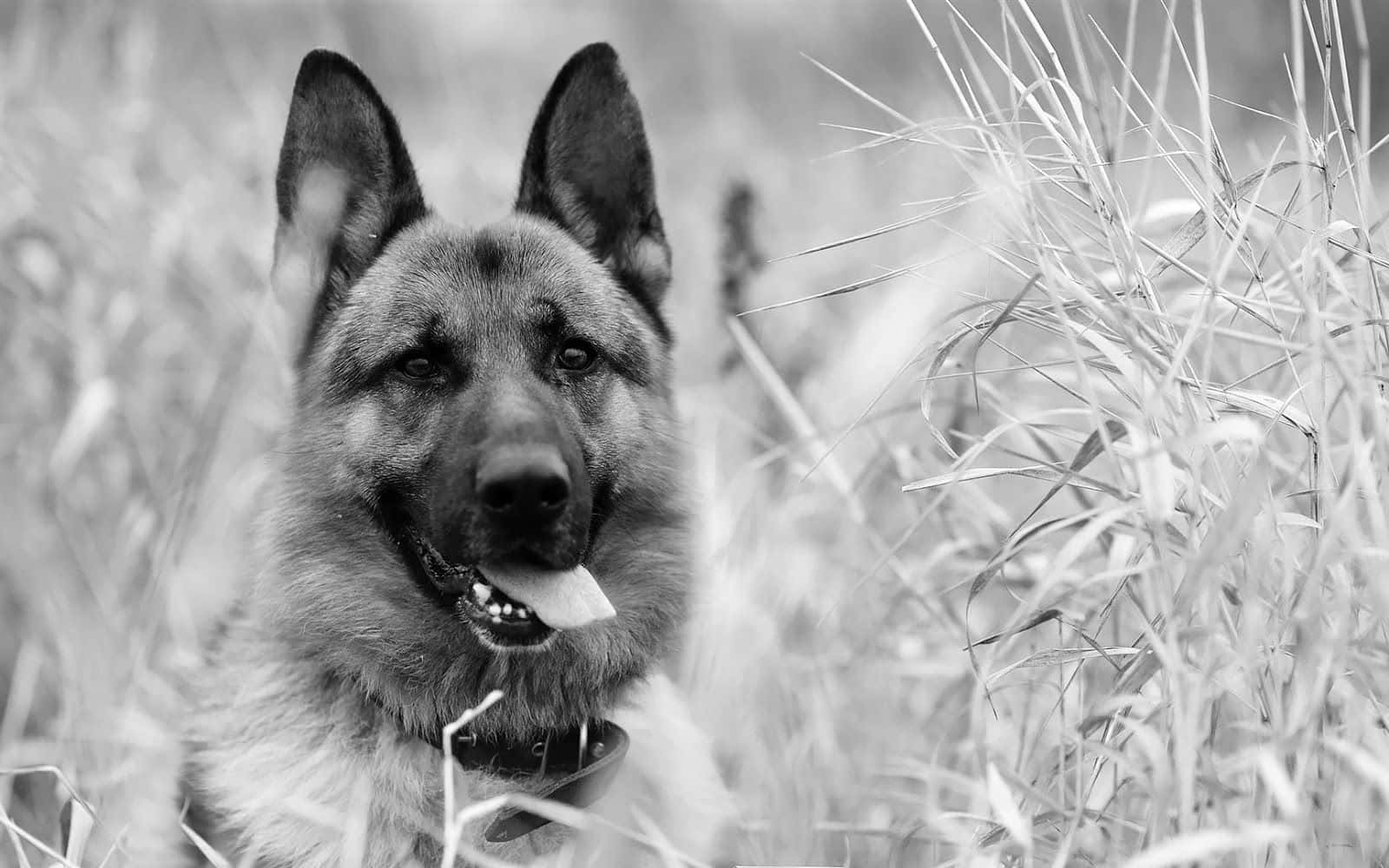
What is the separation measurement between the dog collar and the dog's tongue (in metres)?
0.34

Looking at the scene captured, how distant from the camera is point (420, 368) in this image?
10.4 feet

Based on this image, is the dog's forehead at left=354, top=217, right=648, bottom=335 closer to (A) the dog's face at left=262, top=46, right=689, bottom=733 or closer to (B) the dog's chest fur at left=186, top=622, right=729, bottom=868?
(A) the dog's face at left=262, top=46, right=689, bottom=733

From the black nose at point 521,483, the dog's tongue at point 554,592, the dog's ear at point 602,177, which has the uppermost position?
the dog's ear at point 602,177

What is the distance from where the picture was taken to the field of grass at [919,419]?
2.26m

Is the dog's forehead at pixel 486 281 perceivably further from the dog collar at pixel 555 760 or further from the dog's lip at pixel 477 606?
the dog collar at pixel 555 760

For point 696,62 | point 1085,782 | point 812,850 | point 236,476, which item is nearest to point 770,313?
point 236,476

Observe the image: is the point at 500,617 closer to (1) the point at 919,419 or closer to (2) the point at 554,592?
(2) the point at 554,592

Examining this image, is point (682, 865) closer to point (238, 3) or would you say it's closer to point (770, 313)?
point (770, 313)

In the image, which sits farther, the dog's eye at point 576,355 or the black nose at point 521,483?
the dog's eye at point 576,355

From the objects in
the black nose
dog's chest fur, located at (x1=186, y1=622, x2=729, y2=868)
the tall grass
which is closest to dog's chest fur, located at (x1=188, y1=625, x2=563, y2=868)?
dog's chest fur, located at (x1=186, y1=622, x2=729, y2=868)

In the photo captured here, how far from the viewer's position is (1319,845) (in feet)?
6.95

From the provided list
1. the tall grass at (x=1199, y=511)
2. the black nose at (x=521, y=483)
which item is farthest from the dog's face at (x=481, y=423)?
the tall grass at (x=1199, y=511)

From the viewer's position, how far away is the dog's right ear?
3211 millimetres

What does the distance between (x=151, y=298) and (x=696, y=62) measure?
19.0 feet
